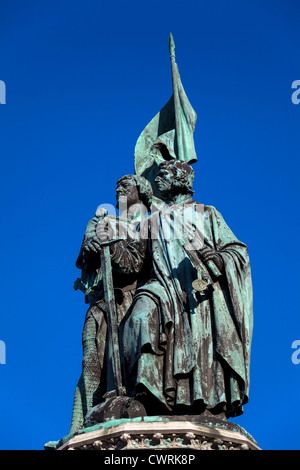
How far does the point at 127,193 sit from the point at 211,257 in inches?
87.8

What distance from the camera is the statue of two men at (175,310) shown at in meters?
11.7

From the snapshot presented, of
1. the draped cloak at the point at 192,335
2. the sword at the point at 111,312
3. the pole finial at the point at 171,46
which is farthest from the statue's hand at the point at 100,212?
the pole finial at the point at 171,46

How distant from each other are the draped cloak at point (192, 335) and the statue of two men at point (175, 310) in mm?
13

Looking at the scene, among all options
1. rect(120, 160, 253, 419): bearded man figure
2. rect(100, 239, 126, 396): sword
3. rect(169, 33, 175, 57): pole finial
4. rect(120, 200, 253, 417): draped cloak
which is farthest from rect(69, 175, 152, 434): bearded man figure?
rect(169, 33, 175, 57): pole finial

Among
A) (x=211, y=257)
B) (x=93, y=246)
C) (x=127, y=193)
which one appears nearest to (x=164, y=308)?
(x=211, y=257)

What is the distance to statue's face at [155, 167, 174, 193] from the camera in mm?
13617

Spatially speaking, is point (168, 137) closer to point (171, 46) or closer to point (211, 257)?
point (171, 46)

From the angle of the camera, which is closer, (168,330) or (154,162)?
(168,330)

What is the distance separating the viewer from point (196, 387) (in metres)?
11.5

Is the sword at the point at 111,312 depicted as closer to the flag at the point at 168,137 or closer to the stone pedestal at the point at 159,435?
the stone pedestal at the point at 159,435
